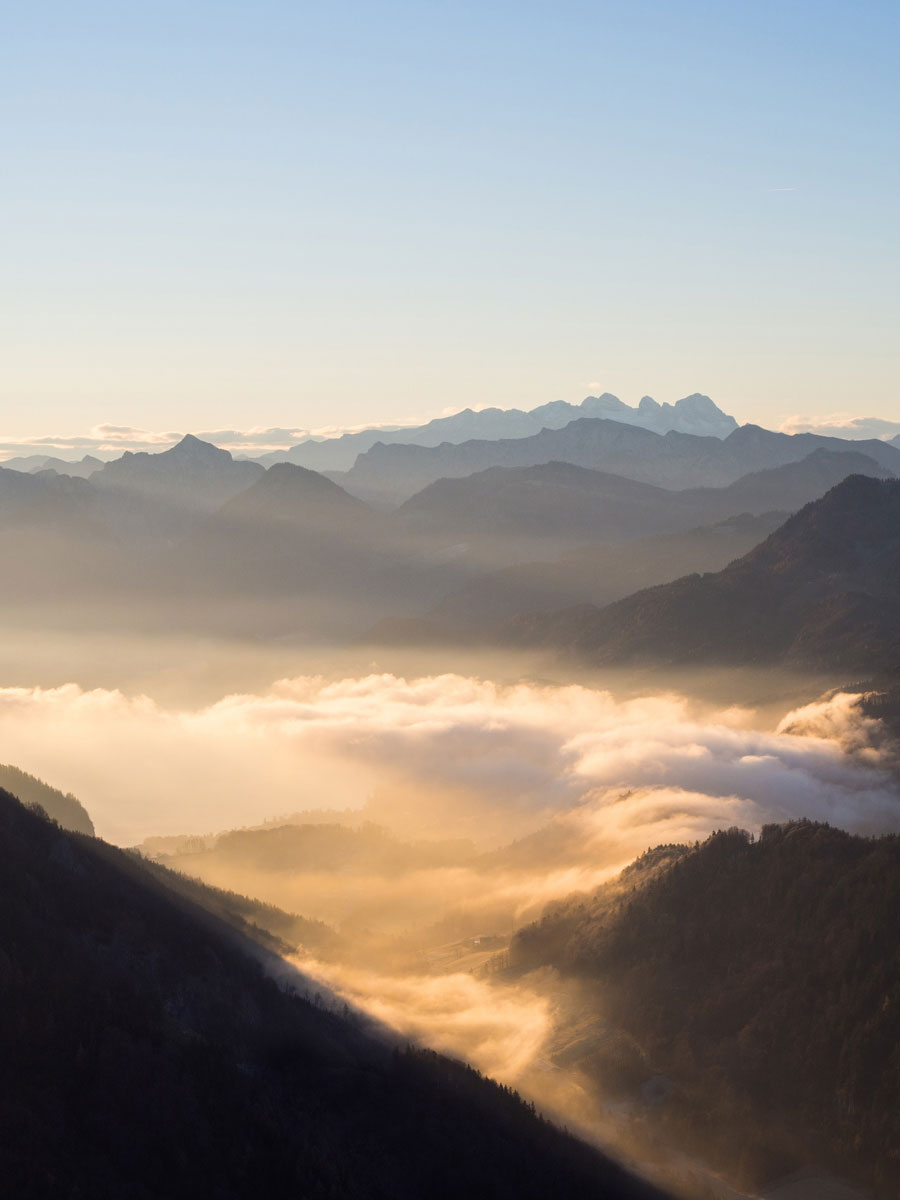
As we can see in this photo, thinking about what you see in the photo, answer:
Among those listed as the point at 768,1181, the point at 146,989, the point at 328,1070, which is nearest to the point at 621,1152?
the point at 768,1181

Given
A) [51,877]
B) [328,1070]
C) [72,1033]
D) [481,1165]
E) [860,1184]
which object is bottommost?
[860,1184]

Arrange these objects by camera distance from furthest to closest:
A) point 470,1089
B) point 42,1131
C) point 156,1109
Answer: point 470,1089 → point 156,1109 → point 42,1131

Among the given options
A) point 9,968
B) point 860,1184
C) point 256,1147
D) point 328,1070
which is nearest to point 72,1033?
point 9,968

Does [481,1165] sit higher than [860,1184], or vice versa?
[481,1165]

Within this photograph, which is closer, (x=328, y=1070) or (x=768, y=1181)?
(x=328, y=1070)

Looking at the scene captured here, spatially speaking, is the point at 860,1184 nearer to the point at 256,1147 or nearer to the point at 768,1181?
the point at 768,1181

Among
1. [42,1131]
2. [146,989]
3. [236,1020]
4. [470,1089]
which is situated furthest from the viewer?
[470,1089]
